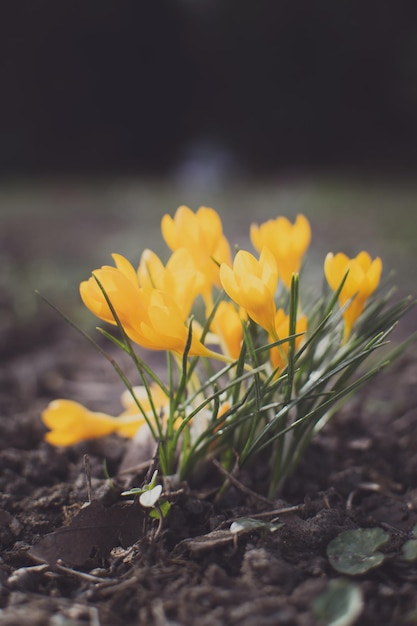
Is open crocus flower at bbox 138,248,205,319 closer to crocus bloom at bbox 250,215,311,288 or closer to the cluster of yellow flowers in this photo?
the cluster of yellow flowers

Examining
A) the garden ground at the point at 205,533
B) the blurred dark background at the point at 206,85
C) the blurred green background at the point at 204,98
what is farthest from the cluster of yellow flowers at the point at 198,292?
the blurred dark background at the point at 206,85

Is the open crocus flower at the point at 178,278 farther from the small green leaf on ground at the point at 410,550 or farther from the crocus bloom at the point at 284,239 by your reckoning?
the small green leaf on ground at the point at 410,550

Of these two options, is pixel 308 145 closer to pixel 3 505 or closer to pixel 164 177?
pixel 164 177

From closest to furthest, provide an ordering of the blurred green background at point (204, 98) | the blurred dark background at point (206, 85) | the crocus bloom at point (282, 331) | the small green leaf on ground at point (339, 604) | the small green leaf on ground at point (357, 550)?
the small green leaf on ground at point (339, 604), the small green leaf on ground at point (357, 550), the crocus bloom at point (282, 331), the blurred green background at point (204, 98), the blurred dark background at point (206, 85)

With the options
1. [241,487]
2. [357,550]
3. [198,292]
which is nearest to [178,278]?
[198,292]

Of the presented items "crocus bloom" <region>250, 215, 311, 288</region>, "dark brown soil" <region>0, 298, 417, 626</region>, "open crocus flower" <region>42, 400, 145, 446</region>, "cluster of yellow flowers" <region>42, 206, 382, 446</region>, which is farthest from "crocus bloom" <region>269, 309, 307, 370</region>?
"open crocus flower" <region>42, 400, 145, 446</region>

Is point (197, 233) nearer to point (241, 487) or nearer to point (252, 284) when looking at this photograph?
point (252, 284)
